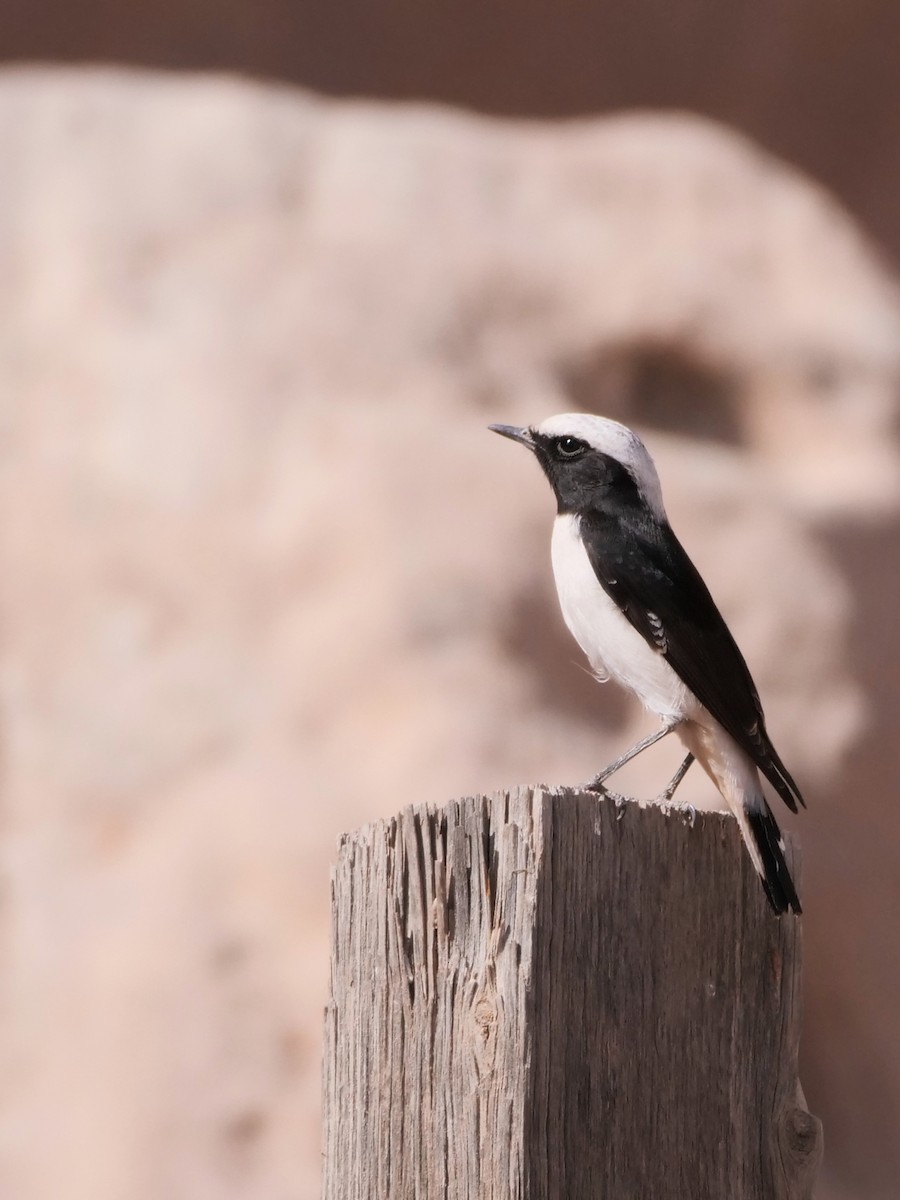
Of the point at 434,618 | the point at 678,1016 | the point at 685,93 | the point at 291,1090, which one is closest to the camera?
the point at 678,1016

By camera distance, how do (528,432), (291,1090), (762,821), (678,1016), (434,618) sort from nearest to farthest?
(678,1016)
(762,821)
(528,432)
(291,1090)
(434,618)

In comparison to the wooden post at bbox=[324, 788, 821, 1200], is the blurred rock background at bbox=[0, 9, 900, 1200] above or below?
above

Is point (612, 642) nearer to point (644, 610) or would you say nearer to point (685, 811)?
point (644, 610)

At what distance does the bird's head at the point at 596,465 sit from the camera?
344 centimetres

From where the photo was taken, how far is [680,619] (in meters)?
3.12

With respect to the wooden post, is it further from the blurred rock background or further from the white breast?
the blurred rock background

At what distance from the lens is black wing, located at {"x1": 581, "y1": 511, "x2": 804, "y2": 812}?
3.00 metres

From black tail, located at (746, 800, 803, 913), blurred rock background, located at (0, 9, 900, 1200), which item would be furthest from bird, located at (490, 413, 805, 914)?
blurred rock background, located at (0, 9, 900, 1200)

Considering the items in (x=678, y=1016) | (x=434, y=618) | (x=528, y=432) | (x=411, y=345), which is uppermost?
(x=411, y=345)

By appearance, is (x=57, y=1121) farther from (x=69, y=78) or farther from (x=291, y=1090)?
(x=69, y=78)

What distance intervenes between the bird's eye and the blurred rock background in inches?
96.2

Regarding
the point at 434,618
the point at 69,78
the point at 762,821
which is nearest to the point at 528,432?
the point at 762,821

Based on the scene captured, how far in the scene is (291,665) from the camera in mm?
6031

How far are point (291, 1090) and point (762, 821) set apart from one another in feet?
11.9
